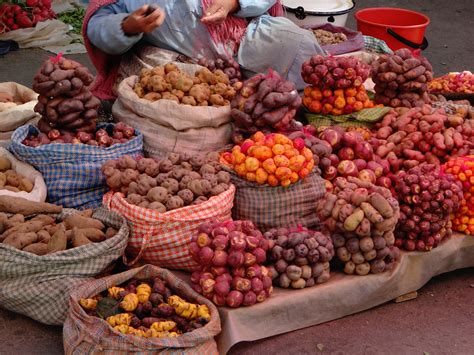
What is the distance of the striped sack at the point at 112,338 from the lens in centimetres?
263

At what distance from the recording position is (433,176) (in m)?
3.39

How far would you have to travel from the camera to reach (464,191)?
3.52 meters

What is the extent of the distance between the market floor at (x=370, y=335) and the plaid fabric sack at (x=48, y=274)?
12cm

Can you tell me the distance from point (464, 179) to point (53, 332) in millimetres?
2177

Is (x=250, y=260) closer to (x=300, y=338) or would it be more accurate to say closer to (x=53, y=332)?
(x=300, y=338)

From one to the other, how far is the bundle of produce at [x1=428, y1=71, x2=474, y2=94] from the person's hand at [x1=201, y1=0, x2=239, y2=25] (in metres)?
1.60

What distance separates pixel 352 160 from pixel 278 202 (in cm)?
58

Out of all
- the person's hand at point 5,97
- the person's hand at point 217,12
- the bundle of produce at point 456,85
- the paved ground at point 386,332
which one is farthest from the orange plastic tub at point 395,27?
the person's hand at point 5,97

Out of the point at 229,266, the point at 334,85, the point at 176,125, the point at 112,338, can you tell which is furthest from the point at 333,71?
the point at 112,338

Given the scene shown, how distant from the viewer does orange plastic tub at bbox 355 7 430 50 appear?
559 centimetres

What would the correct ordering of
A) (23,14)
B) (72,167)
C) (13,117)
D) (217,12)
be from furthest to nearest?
1. (23,14)
2. (217,12)
3. (13,117)
4. (72,167)

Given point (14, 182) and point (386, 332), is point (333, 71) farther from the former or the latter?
point (14, 182)

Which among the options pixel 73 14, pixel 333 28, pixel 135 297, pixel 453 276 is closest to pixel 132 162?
pixel 135 297

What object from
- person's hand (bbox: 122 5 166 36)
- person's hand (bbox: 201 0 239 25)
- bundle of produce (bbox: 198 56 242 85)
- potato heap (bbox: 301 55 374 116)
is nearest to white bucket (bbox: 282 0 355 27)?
person's hand (bbox: 201 0 239 25)
